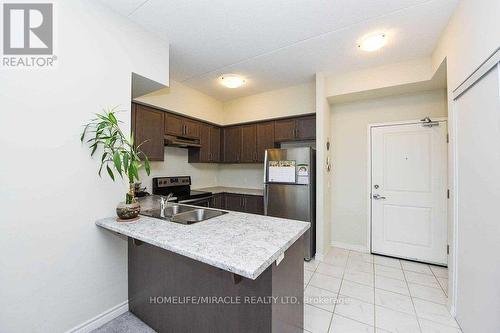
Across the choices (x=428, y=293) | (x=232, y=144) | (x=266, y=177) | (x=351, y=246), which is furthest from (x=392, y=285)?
(x=232, y=144)

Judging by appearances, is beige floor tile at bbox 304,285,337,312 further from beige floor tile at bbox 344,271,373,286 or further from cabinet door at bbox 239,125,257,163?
cabinet door at bbox 239,125,257,163

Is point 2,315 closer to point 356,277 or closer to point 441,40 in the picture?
point 356,277

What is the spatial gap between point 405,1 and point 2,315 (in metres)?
3.67

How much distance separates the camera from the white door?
9.25ft

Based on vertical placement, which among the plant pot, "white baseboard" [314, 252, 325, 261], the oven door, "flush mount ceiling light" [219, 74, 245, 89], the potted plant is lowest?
→ "white baseboard" [314, 252, 325, 261]

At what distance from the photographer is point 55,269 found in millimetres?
1513

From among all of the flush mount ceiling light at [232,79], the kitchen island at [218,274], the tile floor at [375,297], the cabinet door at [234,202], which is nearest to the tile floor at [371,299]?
the tile floor at [375,297]

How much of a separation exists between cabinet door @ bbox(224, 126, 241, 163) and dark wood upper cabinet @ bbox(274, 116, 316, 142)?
807 mm

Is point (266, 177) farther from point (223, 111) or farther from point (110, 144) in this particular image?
point (110, 144)

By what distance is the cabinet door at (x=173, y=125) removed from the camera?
3.18 metres

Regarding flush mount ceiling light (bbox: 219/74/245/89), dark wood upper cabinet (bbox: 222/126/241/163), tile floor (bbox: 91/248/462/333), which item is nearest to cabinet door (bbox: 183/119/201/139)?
dark wood upper cabinet (bbox: 222/126/241/163)

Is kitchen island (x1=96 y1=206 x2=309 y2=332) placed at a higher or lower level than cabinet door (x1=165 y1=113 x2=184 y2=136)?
lower


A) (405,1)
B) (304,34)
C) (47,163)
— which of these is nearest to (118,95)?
(47,163)

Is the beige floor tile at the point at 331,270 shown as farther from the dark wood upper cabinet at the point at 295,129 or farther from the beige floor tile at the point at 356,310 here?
the dark wood upper cabinet at the point at 295,129
